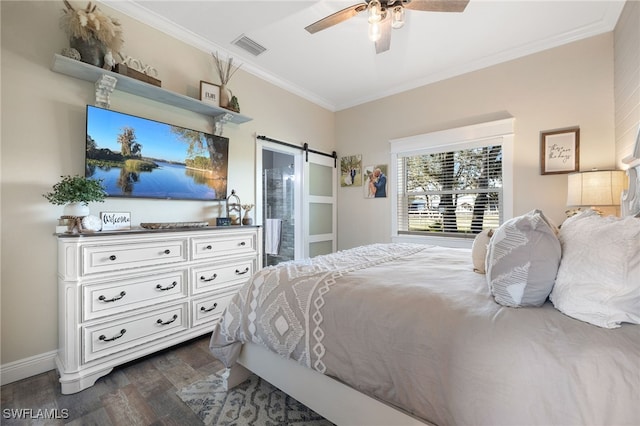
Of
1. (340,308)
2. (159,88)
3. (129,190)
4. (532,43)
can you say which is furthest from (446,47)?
(129,190)

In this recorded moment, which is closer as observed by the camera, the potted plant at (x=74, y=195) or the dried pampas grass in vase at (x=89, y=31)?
the potted plant at (x=74, y=195)

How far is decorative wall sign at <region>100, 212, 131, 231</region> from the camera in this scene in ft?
6.93

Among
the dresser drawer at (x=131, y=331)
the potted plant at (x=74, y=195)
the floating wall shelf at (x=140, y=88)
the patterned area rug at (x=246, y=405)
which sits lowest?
the patterned area rug at (x=246, y=405)

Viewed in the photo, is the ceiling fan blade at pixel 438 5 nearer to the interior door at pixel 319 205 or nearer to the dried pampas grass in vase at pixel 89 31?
the dried pampas grass in vase at pixel 89 31

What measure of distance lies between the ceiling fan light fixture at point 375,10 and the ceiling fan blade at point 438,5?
0.63ft

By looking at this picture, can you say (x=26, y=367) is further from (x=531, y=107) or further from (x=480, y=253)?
(x=531, y=107)

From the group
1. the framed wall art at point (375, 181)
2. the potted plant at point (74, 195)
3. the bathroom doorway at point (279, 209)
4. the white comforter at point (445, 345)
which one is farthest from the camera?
the bathroom doorway at point (279, 209)

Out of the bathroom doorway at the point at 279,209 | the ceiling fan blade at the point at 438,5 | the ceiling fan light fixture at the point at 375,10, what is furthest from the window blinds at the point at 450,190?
the ceiling fan light fixture at the point at 375,10

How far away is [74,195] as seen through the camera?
178cm

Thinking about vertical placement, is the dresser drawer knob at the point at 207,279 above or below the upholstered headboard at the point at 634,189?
below

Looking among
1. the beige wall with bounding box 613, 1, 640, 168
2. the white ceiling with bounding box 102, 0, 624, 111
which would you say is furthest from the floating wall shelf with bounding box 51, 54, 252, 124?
the beige wall with bounding box 613, 1, 640, 168

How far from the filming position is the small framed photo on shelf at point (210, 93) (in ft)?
8.84

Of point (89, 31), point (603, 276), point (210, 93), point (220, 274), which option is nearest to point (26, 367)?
point (220, 274)

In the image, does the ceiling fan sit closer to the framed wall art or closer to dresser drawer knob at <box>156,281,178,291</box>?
the framed wall art
